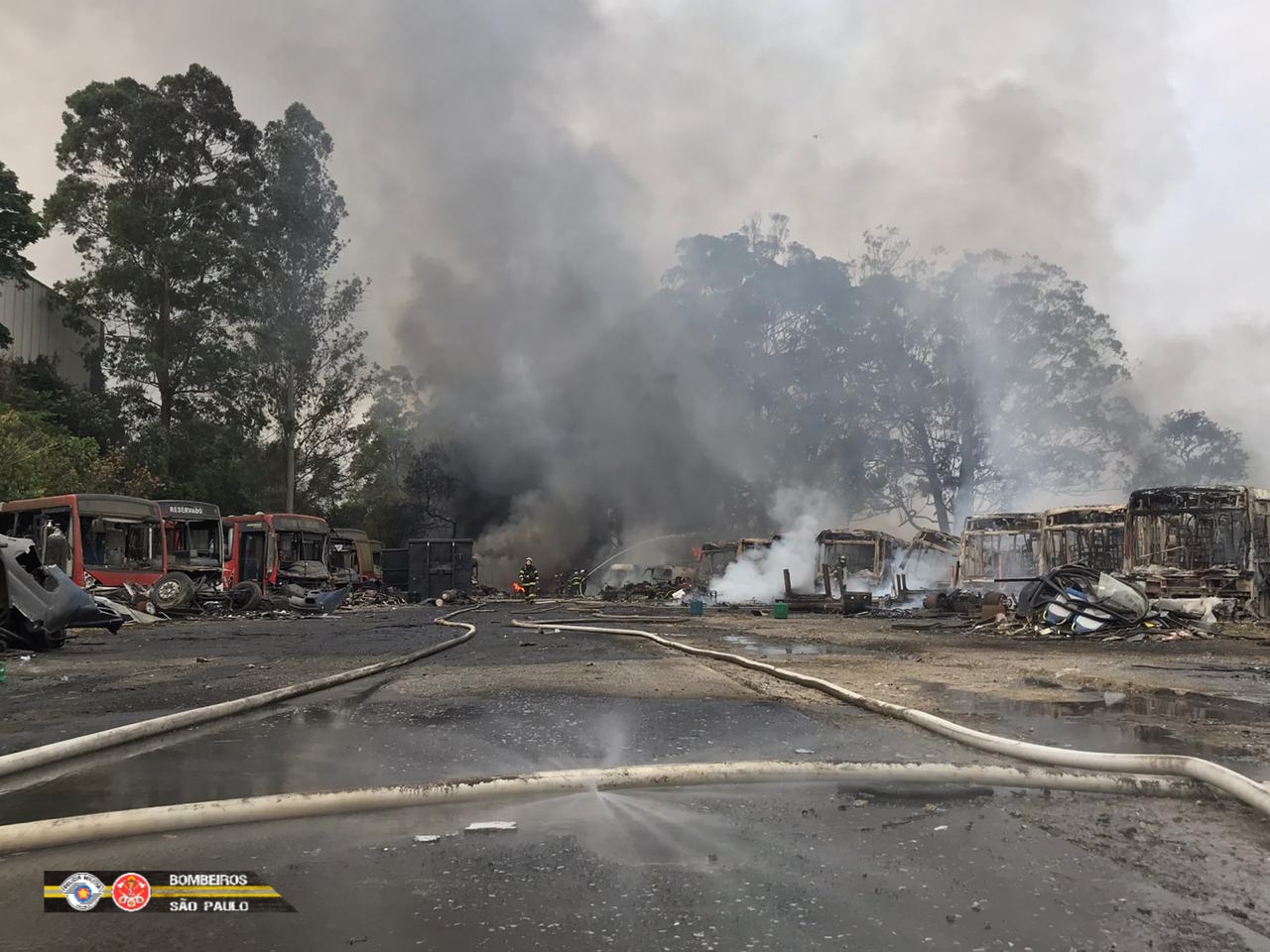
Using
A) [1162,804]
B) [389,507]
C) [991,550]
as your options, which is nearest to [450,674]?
[1162,804]

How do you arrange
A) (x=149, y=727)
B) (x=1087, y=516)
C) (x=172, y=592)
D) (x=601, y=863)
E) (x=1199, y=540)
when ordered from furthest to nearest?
(x=1087, y=516) < (x=172, y=592) < (x=1199, y=540) < (x=149, y=727) < (x=601, y=863)

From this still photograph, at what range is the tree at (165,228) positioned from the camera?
30375 mm

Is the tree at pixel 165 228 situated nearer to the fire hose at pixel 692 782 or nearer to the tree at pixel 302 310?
the tree at pixel 302 310

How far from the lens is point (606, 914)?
2.33 meters

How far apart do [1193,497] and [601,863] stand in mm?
16181

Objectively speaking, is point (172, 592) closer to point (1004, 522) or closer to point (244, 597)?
point (244, 597)

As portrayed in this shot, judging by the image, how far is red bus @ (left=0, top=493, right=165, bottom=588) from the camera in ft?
59.0

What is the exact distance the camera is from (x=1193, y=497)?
1549 centimetres

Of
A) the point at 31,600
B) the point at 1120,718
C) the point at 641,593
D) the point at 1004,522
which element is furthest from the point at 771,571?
the point at 1120,718

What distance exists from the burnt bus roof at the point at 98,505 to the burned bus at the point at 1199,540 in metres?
19.7

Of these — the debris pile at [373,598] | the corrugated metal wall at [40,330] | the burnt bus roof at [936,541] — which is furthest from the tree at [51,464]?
the burnt bus roof at [936,541]

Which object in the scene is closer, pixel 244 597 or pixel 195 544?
pixel 244 597

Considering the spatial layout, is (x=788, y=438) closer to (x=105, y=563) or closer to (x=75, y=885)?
(x=105, y=563)

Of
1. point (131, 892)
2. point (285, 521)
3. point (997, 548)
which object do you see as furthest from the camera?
point (285, 521)
